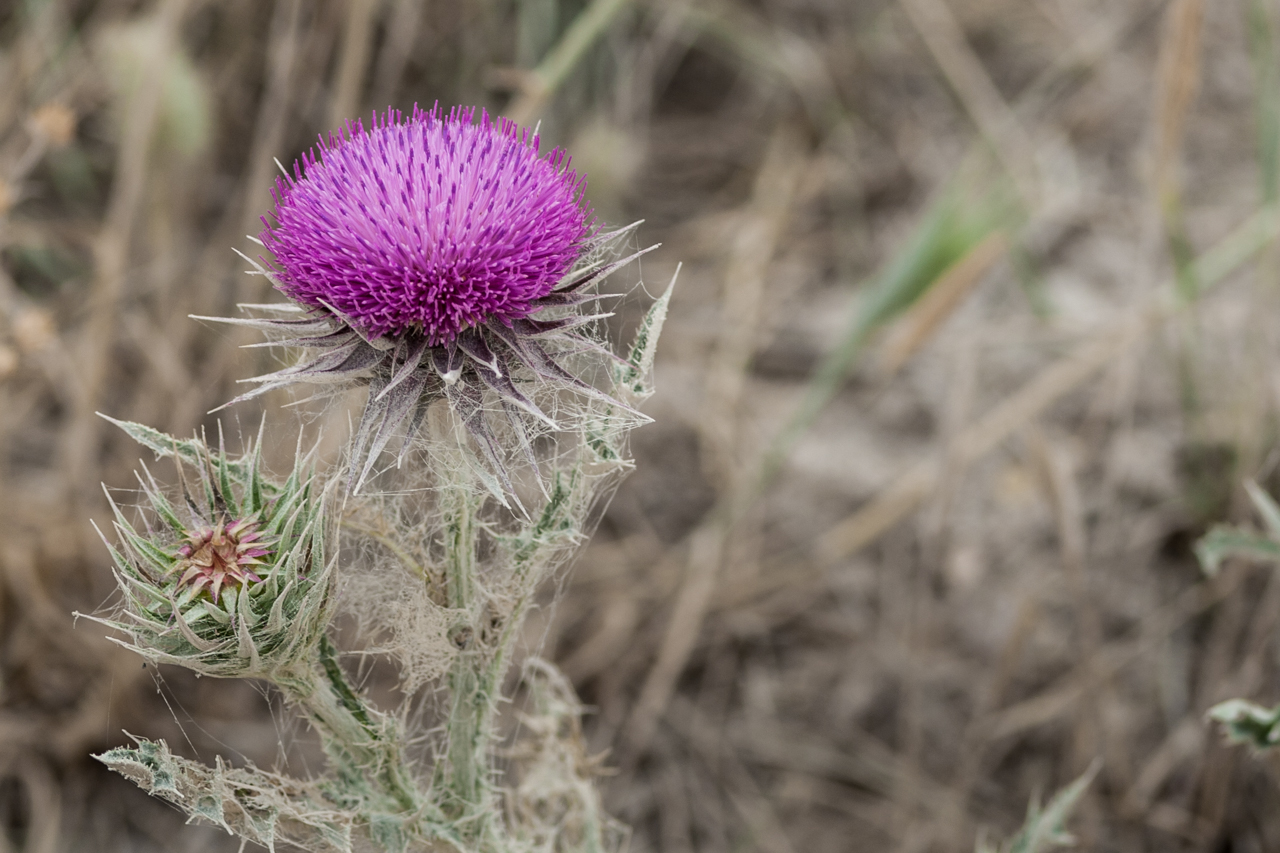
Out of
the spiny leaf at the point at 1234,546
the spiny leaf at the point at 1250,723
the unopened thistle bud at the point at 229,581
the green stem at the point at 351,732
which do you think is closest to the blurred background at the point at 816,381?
the spiny leaf at the point at 1234,546

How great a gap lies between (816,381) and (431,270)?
2687 mm

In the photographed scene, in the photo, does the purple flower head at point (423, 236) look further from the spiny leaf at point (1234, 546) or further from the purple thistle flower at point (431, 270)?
the spiny leaf at point (1234, 546)

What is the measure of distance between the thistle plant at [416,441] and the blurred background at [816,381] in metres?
1.23

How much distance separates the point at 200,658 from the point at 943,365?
3.51 metres

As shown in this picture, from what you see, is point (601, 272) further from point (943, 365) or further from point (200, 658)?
point (943, 365)

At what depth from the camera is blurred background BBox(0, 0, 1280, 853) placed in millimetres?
3391

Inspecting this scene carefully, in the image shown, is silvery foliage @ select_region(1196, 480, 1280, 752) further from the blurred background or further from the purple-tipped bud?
the purple-tipped bud

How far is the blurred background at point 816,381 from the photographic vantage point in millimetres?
3391

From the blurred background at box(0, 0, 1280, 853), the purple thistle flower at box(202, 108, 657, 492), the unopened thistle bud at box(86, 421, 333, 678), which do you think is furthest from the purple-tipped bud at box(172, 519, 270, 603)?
the blurred background at box(0, 0, 1280, 853)

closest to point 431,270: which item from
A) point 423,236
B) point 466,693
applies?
point 423,236

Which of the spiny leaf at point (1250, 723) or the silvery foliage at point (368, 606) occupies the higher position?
the silvery foliage at point (368, 606)

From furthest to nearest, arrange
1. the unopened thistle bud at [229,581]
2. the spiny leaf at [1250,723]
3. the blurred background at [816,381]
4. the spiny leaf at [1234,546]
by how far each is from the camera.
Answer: the blurred background at [816,381] → the spiny leaf at [1234,546] → the spiny leaf at [1250,723] → the unopened thistle bud at [229,581]

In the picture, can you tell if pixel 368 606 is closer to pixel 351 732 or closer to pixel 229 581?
pixel 351 732

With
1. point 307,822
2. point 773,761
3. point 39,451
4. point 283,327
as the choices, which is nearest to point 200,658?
point 307,822
